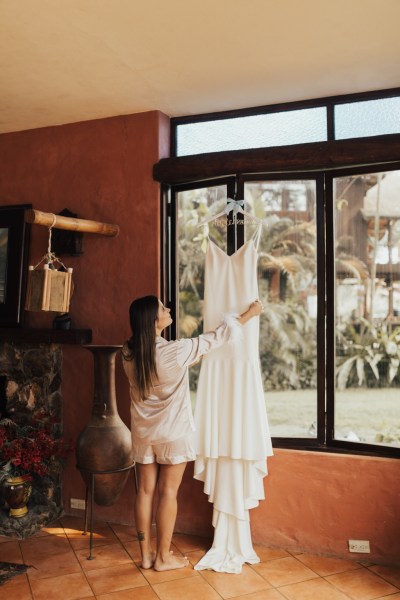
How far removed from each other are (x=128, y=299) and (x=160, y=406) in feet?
3.45

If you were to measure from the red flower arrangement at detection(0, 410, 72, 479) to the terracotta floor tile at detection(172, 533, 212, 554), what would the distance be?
99cm

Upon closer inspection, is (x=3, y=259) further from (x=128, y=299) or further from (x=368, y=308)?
(x=368, y=308)

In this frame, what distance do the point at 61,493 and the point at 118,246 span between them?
1873 millimetres

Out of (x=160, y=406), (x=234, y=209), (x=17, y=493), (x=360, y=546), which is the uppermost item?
(x=234, y=209)

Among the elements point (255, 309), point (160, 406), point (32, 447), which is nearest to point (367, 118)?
point (255, 309)

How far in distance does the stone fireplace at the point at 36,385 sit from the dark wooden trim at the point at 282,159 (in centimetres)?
129

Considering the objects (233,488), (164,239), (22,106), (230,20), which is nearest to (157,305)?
(164,239)

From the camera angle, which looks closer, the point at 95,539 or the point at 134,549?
the point at 134,549

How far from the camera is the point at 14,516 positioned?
156 inches

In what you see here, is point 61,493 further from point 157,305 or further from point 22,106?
point 22,106

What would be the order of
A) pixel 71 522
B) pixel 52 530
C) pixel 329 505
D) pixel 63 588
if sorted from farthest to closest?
pixel 71 522, pixel 52 530, pixel 329 505, pixel 63 588

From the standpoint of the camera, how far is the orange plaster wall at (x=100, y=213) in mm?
4043

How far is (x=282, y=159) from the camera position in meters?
3.64

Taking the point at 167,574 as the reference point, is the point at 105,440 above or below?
above
